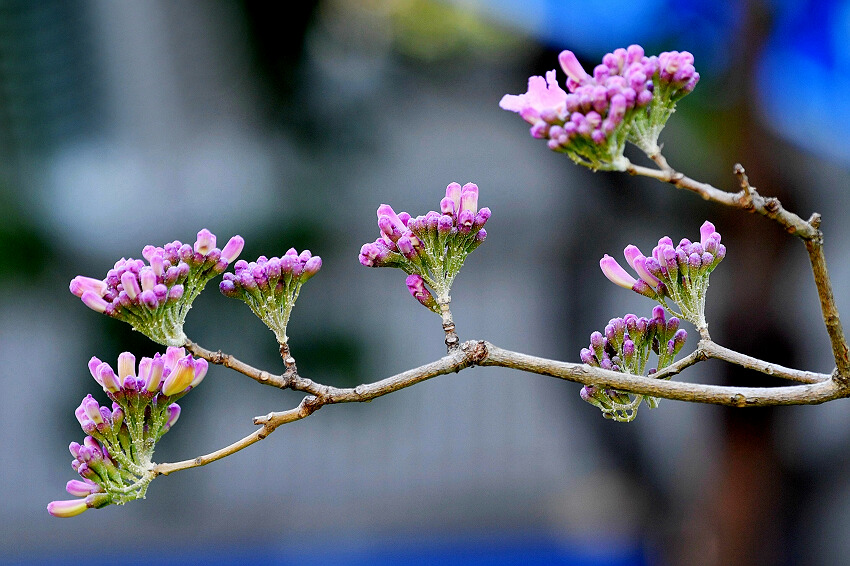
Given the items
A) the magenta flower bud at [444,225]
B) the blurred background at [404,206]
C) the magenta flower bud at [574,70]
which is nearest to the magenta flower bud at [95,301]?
the magenta flower bud at [444,225]

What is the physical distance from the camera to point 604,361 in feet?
2.14

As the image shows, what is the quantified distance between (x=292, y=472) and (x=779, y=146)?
10.6 ft

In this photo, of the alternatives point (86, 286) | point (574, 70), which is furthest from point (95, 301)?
point (574, 70)

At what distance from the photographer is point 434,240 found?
61cm

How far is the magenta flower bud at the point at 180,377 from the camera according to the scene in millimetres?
567

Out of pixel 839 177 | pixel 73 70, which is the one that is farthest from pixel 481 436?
pixel 73 70

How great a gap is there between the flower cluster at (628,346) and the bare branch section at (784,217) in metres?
0.12

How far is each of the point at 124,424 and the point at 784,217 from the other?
0.45 meters

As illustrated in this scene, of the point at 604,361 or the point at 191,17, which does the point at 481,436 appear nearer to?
the point at 191,17

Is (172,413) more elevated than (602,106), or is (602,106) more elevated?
(602,106)

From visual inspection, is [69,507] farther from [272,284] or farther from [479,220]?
[479,220]

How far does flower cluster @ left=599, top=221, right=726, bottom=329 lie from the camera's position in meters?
0.62

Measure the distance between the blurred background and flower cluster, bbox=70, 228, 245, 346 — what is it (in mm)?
1970

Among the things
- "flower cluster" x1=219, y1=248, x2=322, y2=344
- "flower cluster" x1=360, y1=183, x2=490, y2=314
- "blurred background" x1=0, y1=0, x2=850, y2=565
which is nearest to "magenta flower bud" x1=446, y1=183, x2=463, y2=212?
"flower cluster" x1=360, y1=183, x2=490, y2=314
